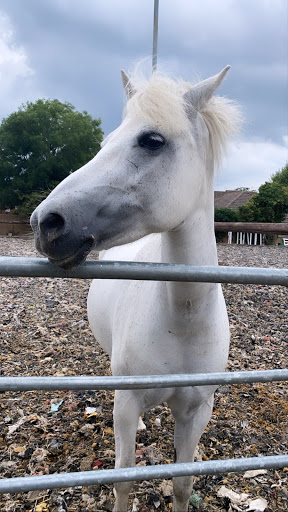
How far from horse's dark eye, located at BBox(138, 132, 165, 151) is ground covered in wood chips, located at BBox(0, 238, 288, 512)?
6.50 feet

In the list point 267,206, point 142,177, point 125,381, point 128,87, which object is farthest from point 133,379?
point 267,206

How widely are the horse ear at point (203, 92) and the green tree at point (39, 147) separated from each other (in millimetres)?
24628

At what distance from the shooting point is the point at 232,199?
3588cm

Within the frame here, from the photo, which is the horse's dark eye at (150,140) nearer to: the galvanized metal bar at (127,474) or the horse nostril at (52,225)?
the horse nostril at (52,225)

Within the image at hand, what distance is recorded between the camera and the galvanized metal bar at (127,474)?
1097mm

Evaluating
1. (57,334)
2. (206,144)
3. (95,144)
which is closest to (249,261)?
(57,334)

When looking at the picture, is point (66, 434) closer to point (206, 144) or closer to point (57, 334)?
point (57, 334)

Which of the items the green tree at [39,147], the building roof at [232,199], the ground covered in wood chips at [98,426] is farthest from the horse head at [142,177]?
the building roof at [232,199]

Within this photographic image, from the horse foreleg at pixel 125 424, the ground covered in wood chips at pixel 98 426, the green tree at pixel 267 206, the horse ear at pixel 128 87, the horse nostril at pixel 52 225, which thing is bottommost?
the ground covered in wood chips at pixel 98 426

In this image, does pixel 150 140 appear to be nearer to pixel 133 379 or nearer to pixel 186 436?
pixel 133 379

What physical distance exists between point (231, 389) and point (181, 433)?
5.59 feet

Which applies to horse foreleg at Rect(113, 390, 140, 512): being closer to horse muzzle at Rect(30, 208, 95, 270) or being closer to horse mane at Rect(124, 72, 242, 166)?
horse muzzle at Rect(30, 208, 95, 270)

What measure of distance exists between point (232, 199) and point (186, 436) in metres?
35.3

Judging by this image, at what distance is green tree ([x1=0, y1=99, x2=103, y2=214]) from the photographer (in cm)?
2539
